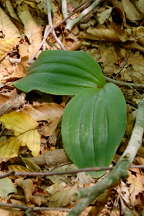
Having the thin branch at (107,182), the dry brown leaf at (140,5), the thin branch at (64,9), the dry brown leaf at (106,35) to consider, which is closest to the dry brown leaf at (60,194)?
the thin branch at (107,182)

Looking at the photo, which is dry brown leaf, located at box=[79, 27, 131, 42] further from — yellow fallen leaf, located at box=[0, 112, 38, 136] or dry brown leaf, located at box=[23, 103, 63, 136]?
yellow fallen leaf, located at box=[0, 112, 38, 136]

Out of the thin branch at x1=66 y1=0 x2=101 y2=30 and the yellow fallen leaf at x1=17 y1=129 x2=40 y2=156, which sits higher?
the thin branch at x1=66 y1=0 x2=101 y2=30

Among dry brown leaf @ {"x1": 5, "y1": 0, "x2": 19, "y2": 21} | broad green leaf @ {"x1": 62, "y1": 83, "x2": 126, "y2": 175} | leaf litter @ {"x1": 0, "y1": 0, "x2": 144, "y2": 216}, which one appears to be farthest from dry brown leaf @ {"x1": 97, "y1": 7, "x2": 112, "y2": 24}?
broad green leaf @ {"x1": 62, "y1": 83, "x2": 126, "y2": 175}

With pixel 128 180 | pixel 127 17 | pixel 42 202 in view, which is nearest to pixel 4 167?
pixel 42 202

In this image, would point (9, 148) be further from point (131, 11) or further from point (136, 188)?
point (131, 11)

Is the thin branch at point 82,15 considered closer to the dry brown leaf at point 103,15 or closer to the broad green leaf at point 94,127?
the dry brown leaf at point 103,15

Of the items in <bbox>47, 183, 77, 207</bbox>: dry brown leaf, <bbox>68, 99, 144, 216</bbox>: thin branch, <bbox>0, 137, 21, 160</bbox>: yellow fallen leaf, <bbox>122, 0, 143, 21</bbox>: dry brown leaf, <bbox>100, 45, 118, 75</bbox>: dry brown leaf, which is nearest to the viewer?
<bbox>68, 99, 144, 216</bbox>: thin branch

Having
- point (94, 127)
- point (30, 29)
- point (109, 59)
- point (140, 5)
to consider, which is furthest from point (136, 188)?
point (140, 5)

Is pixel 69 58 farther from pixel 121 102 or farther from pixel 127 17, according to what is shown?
pixel 127 17

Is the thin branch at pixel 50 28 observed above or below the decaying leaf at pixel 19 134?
above
